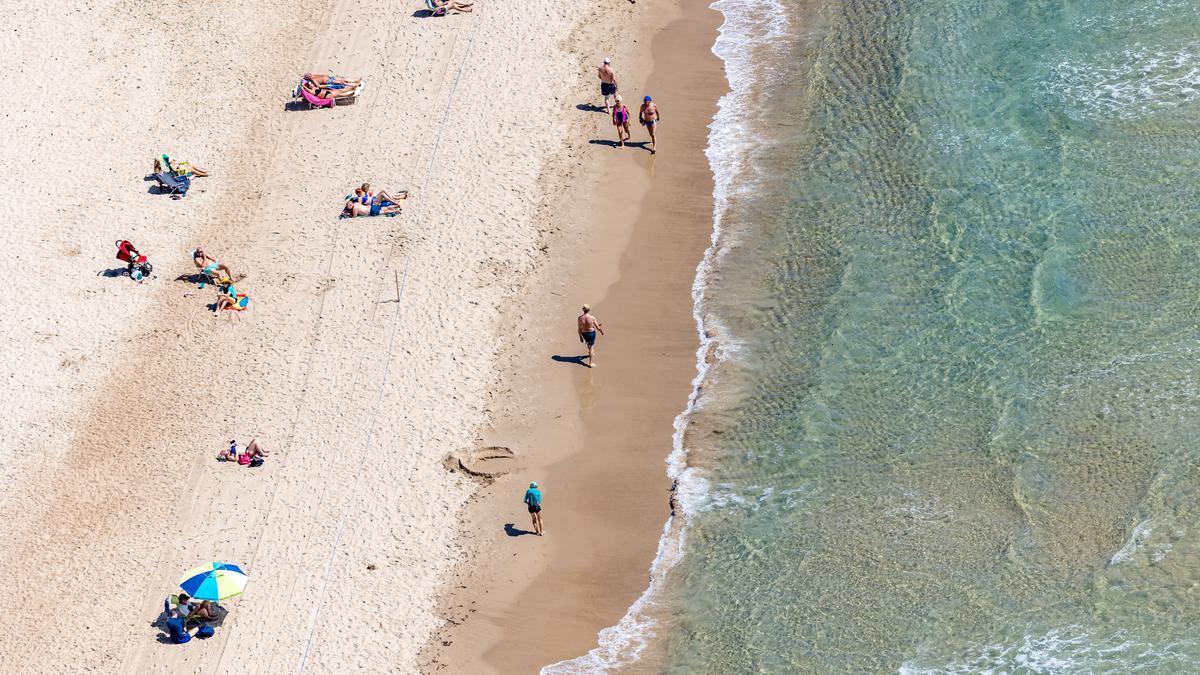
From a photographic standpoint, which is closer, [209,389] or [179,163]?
[209,389]

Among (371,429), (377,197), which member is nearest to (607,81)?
(377,197)

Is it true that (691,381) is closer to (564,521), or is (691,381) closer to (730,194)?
(564,521)

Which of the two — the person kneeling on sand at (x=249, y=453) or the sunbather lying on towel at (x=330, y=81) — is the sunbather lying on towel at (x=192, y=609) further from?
the sunbather lying on towel at (x=330, y=81)

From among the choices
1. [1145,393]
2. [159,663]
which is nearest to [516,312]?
[159,663]

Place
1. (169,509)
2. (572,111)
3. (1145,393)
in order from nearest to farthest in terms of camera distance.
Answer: (169,509) → (1145,393) → (572,111)

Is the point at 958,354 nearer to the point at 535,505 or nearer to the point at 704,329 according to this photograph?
the point at 704,329

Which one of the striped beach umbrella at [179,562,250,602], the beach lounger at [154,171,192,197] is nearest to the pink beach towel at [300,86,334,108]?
the beach lounger at [154,171,192,197]

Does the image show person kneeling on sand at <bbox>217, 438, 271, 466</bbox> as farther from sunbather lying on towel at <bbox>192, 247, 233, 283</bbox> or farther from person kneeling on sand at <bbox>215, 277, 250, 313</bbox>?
sunbather lying on towel at <bbox>192, 247, 233, 283</bbox>
